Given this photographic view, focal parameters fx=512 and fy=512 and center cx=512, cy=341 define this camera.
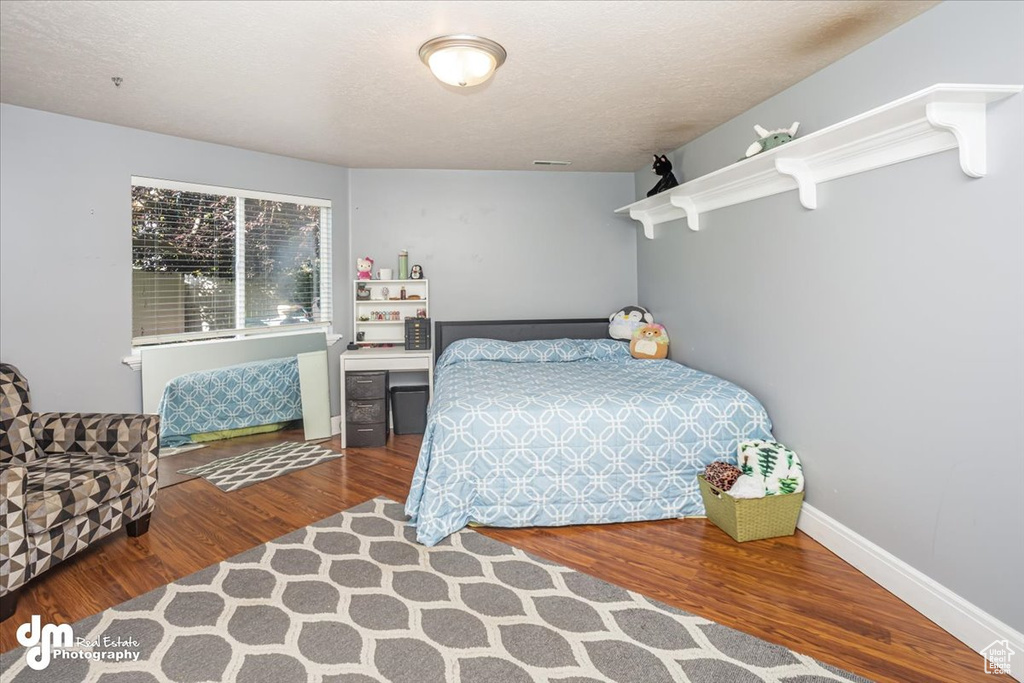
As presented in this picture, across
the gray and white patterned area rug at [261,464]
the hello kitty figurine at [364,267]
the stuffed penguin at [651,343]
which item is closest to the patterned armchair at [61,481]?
the gray and white patterned area rug at [261,464]

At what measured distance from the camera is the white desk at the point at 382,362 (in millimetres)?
4094

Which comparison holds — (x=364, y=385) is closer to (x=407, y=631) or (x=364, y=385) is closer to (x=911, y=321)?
(x=407, y=631)

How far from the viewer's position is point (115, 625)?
6.24 ft

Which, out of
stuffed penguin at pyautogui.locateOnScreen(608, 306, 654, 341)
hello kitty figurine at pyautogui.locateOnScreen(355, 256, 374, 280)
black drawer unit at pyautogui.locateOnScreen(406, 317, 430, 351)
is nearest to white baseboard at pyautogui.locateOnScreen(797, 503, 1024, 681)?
stuffed penguin at pyautogui.locateOnScreen(608, 306, 654, 341)

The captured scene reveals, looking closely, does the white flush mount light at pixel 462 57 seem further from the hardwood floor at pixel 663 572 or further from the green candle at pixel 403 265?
the green candle at pixel 403 265

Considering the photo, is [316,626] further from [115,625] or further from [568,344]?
[568,344]

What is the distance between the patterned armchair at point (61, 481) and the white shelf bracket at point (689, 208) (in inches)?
136

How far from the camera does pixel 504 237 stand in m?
4.81

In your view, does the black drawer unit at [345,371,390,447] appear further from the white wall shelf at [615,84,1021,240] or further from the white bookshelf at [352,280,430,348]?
the white wall shelf at [615,84,1021,240]

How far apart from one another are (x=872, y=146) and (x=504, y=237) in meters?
3.12

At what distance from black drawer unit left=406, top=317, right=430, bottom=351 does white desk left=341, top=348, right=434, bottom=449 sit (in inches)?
4.4

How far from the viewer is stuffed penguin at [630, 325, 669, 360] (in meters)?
4.08

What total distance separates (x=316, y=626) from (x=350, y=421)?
89.7 inches

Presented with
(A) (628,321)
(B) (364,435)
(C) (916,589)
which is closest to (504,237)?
(A) (628,321)
